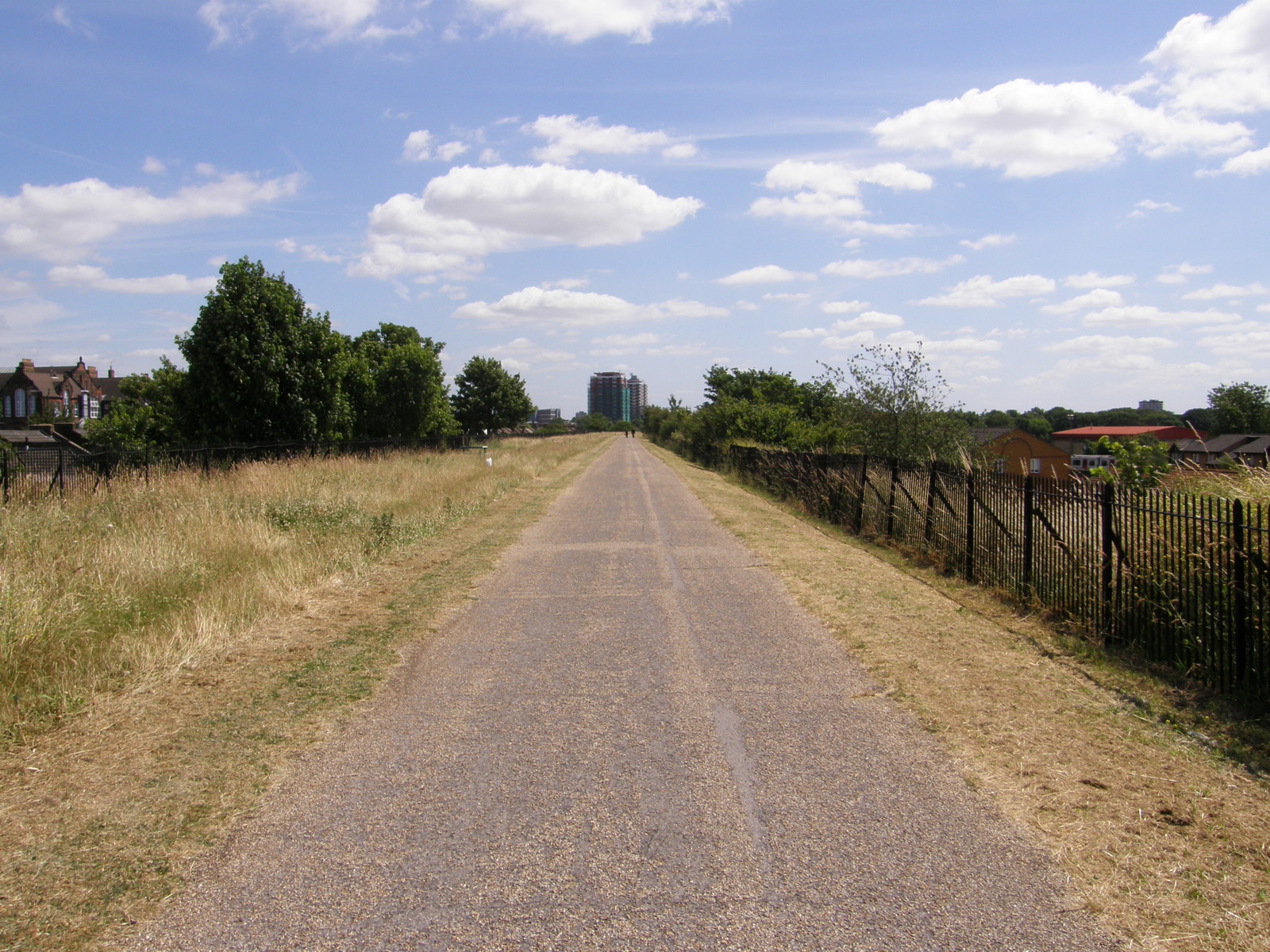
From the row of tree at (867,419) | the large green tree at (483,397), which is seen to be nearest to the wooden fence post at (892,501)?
the row of tree at (867,419)

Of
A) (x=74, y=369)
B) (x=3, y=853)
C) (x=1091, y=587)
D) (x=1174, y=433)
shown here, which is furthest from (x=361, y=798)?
(x=74, y=369)

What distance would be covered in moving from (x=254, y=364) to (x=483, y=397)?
167 ft

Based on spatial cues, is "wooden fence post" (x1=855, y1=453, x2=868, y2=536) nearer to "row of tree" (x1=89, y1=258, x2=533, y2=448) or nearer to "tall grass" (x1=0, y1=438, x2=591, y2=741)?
"tall grass" (x1=0, y1=438, x2=591, y2=741)

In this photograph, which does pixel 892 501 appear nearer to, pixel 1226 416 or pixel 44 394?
pixel 1226 416

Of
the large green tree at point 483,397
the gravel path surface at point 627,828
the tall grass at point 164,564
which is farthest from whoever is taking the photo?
the large green tree at point 483,397

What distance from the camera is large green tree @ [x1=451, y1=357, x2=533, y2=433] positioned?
Answer: 7531 cm

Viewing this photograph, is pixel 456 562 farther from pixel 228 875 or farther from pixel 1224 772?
pixel 1224 772

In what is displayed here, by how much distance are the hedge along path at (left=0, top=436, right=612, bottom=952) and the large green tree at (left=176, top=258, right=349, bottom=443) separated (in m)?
19.0

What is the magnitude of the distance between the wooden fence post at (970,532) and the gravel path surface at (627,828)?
568 cm

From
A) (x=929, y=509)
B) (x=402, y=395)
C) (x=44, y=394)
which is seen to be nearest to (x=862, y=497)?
(x=929, y=509)

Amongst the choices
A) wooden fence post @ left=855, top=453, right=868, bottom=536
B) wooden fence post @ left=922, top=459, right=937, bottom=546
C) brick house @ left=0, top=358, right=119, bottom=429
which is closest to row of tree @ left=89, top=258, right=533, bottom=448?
wooden fence post @ left=855, top=453, right=868, bottom=536

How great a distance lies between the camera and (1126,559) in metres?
7.88

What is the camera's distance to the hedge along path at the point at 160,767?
135 inches

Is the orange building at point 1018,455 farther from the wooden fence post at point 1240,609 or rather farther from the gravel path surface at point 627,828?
the gravel path surface at point 627,828
